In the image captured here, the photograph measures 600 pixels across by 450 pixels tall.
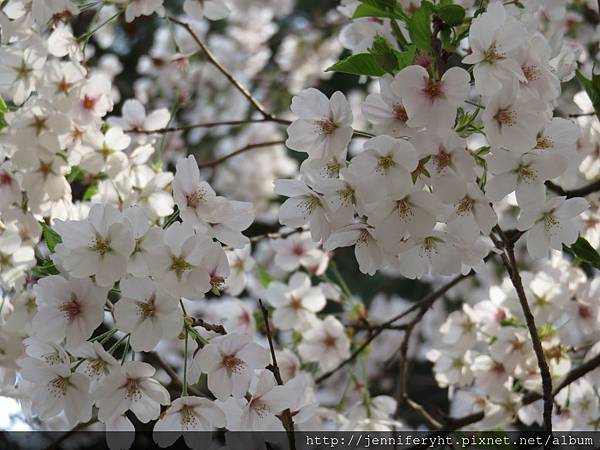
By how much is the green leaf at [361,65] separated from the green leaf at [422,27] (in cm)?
7

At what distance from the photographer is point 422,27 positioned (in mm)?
1124

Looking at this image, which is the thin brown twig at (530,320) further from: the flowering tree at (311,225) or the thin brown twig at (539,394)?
the thin brown twig at (539,394)

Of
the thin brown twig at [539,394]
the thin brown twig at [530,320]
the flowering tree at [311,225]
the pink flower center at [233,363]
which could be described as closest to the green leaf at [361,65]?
the flowering tree at [311,225]

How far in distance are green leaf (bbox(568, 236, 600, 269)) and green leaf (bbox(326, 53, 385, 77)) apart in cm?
47

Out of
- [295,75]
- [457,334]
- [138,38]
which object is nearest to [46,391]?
[457,334]

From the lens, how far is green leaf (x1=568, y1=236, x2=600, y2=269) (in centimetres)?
131

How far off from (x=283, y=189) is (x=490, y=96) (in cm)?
32

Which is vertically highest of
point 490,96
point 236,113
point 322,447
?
point 490,96

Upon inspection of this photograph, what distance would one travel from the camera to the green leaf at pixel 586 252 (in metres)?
1.31

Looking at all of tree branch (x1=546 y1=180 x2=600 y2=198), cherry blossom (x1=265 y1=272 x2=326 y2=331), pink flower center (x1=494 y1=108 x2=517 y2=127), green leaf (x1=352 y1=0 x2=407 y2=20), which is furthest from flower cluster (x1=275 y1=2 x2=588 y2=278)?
cherry blossom (x1=265 y1=272 x2=326 y2=331)

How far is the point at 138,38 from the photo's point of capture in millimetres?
4590

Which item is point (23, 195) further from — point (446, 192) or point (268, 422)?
point (446, 192)

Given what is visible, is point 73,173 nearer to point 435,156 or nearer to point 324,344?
point 324,344

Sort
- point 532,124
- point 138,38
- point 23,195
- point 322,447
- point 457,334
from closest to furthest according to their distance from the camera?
1. point 532,124
2. point 23,195
3. point 322,447
4. point 457,334
5. point 138,38
